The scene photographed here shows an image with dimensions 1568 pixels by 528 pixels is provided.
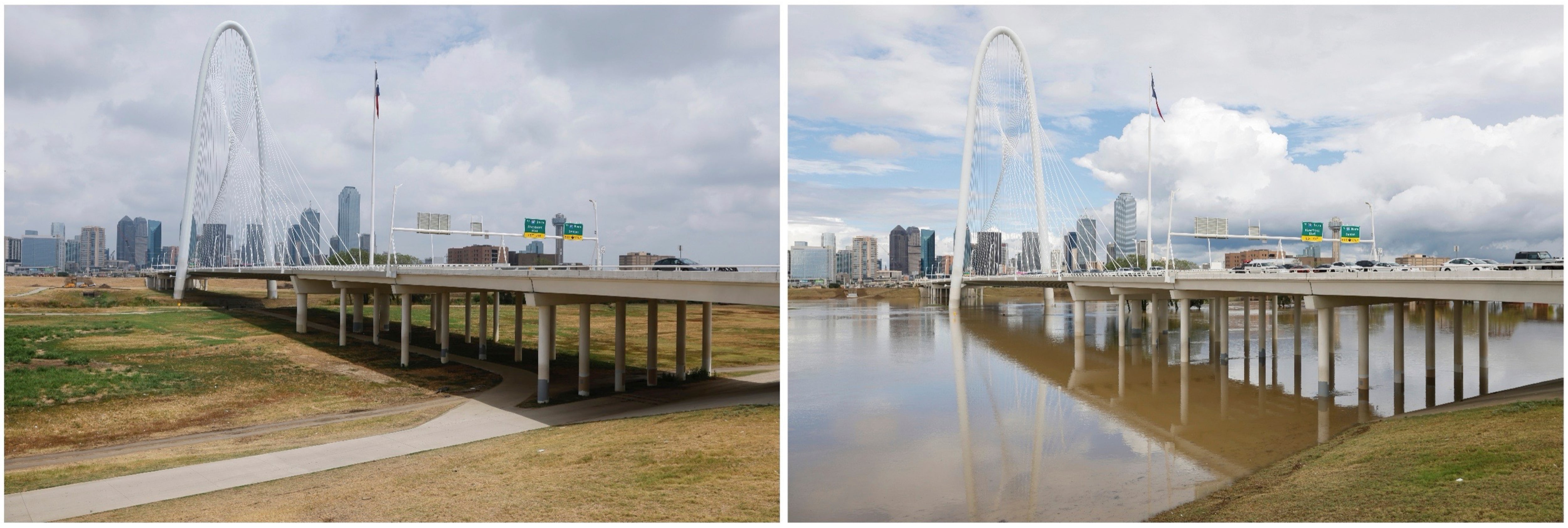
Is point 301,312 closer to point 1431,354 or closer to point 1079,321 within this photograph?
point 1079,321

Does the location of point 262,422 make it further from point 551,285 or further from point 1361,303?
point 1361,303

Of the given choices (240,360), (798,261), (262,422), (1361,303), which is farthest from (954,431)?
(798,261)

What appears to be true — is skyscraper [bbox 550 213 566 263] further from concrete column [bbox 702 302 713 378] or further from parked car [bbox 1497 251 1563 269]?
parked car [bbox 1497 251 1563 269]

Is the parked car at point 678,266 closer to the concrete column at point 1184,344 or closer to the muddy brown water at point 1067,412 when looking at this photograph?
the muddy brown water at point 1067,412

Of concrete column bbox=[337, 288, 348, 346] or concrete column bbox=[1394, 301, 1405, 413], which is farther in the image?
concrete column bbox=[337, 288, 348, 346]

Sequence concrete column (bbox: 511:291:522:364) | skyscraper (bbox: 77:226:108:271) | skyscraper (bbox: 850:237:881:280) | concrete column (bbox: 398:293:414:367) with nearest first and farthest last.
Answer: concrete column (bbox: 511:291:522:364) < concrete column (bbox: 398:293:414:367) < skyscraper (bbox: 77:226:108:271) < skyscraper (bbox: 850:237:881:280)

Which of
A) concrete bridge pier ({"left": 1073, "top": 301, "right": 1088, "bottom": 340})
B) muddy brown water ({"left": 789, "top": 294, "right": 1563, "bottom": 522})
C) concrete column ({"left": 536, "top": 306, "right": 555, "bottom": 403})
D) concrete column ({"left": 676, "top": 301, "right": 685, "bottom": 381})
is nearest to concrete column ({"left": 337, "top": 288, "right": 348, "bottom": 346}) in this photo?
concrete column ({"left": 536, "top": 306, "right": 555, "bottom": 403})

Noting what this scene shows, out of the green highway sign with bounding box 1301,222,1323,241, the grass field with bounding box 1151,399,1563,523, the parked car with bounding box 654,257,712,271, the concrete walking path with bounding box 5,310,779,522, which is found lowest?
the concrete walking path with bounding box 5,310,779,522
